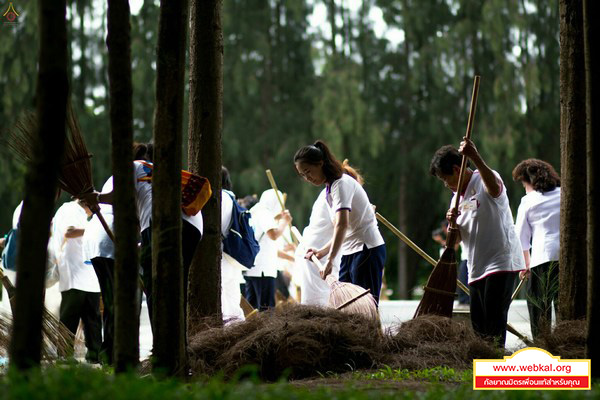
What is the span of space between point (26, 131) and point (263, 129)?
61.5ft

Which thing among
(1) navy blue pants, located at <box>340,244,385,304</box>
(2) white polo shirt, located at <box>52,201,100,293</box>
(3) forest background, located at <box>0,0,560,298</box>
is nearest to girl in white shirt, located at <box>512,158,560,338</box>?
(1) navy blue pants, located at <box>340,244,385,304</box>

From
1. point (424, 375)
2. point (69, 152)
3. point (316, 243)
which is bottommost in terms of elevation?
point (424, 375)

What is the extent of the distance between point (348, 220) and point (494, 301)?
174 cm

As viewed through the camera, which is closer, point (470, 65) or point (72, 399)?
point (72, 399)

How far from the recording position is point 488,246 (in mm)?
7367

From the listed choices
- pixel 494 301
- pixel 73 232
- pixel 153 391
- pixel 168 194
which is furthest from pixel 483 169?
pixel 73 232

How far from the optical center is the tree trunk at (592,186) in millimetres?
4953

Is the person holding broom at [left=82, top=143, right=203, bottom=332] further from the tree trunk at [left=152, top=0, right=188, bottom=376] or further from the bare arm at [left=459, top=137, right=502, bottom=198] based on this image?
the bare arm at [left=459, top=137, right=502, bottom=198]

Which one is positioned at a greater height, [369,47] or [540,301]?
[369,47]

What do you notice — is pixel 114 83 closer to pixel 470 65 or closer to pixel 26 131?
pixel 26 131

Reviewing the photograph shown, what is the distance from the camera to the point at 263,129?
81.5 feet

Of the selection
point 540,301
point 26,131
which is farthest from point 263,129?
point 26,131

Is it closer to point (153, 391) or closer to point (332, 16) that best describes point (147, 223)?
point (153, 391)

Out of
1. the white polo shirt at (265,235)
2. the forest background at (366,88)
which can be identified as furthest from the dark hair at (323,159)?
the forest background at (366,88)
